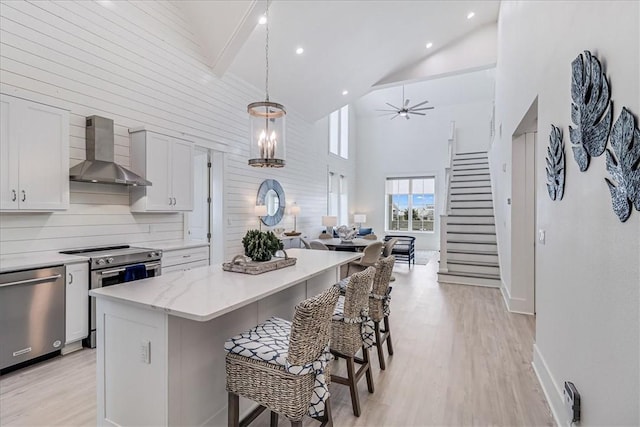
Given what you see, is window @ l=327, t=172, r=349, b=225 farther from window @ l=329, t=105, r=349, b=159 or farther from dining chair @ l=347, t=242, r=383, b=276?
dining chair @ l=347, t=242, r=383, b=276

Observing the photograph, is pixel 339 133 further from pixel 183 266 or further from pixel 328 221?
pixel 183 266

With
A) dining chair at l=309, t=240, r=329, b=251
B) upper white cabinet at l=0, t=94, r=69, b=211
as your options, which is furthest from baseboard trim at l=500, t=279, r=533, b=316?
upper white cabinet at l=0, t=94, r=69, b=211

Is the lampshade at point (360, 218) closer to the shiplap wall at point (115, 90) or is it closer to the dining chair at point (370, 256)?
the dining chair at point (370, 256)

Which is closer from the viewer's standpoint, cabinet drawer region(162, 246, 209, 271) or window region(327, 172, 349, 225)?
cabinet drawer region(162, 246, 209, 271)

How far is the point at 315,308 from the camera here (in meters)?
1.55

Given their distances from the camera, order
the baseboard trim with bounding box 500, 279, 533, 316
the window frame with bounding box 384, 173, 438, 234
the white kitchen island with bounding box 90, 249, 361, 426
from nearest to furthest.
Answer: the white kitchen island with bounding box 90, 249, 361, 426 < the baseboard trim with bounding box 500, 279, 533, 316 < the window frame with bounding box 384, 173, 438, 234

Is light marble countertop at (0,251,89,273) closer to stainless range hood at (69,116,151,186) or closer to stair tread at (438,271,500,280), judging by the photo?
stainless range hood at (69,116,151,186)

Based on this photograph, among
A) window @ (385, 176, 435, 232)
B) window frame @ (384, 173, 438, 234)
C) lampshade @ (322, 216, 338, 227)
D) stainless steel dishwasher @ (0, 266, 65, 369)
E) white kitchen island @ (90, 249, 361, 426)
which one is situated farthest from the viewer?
window @ (385, 176, 435, 232)

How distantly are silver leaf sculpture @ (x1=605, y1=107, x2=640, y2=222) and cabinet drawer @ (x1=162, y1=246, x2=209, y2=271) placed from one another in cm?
422

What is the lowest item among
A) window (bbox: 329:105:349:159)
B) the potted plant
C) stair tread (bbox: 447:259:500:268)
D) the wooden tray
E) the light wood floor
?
the light wood floor

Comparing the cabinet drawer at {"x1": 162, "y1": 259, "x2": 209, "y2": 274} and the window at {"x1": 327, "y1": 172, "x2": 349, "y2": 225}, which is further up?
the window at {"x1": 327, "y1": 172, "x2": 349, "y2": 225}

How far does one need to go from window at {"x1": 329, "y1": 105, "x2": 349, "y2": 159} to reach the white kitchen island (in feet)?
28.1

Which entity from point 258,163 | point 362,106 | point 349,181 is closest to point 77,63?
point 258,163

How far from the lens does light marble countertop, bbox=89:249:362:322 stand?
5.07 ft
